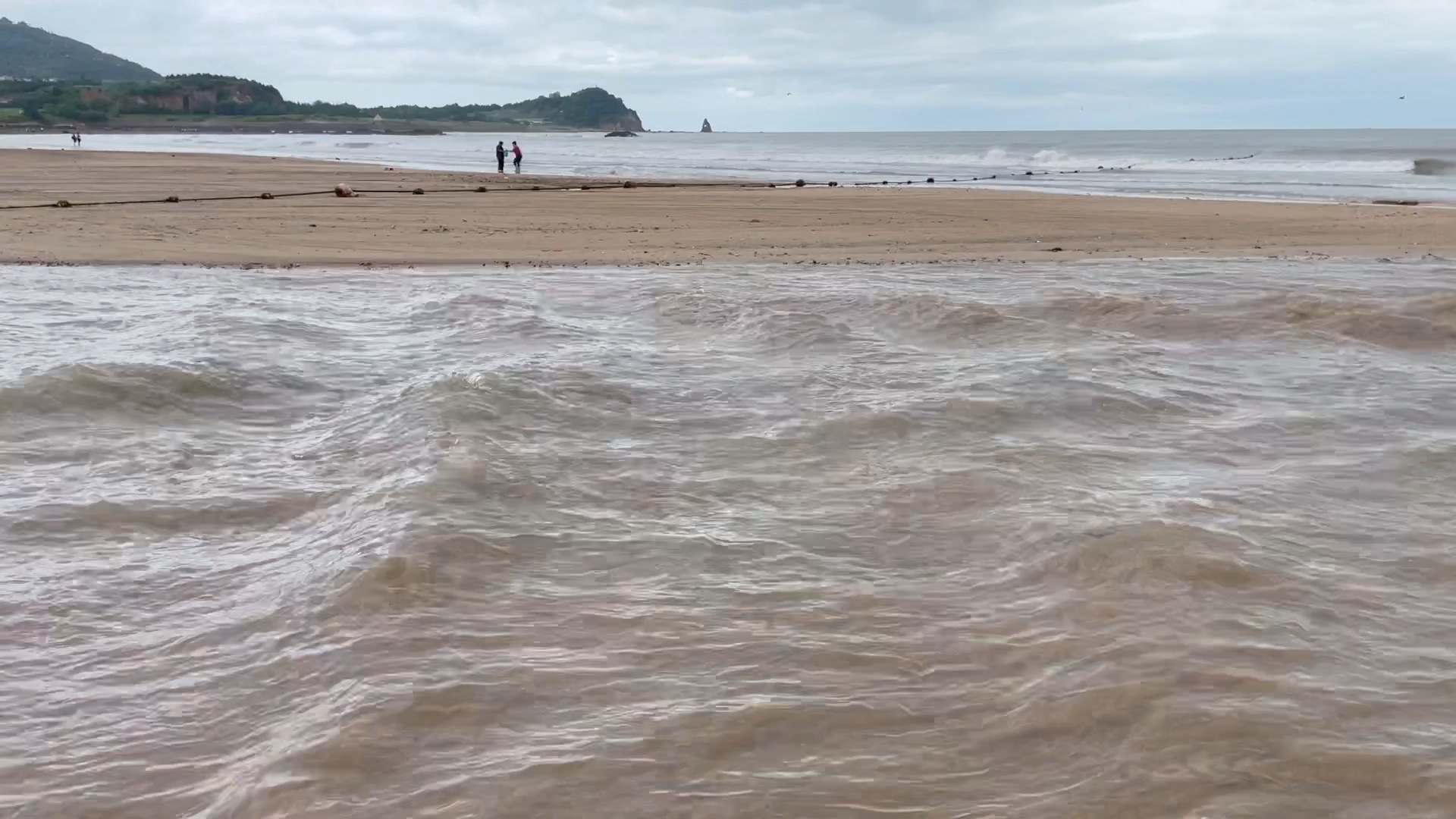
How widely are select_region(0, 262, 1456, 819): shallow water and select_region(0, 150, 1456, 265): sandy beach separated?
5.28 meters

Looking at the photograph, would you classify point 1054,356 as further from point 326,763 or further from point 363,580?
→ point 326,763

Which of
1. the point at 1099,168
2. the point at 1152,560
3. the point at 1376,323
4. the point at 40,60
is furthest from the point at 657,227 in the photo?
the point at 40,60

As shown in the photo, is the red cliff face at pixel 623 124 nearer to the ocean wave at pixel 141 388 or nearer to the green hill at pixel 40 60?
the green hill at pixel 40 60

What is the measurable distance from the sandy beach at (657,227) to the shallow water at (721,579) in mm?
5284

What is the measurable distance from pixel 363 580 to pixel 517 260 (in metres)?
8.74

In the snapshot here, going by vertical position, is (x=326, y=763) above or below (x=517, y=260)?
below

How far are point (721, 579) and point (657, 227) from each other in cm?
1256

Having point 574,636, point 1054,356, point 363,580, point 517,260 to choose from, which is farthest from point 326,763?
point 517,260

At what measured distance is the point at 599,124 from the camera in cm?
17988

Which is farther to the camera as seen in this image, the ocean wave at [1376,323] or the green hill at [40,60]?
the green hill at [40,60]

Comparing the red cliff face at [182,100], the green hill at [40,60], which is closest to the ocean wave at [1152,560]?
the red cliff face at [182,100]

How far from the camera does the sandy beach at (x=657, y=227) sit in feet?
40.1

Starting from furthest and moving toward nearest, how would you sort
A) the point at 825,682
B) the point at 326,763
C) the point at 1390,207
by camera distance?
the point at 1390,207, the point at 825,682, the point at 326,763

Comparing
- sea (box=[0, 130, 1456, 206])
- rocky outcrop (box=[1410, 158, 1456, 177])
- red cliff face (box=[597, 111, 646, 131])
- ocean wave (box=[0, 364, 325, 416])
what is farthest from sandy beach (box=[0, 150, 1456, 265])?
red cliff face (box=[597, 111, 646, 131])
